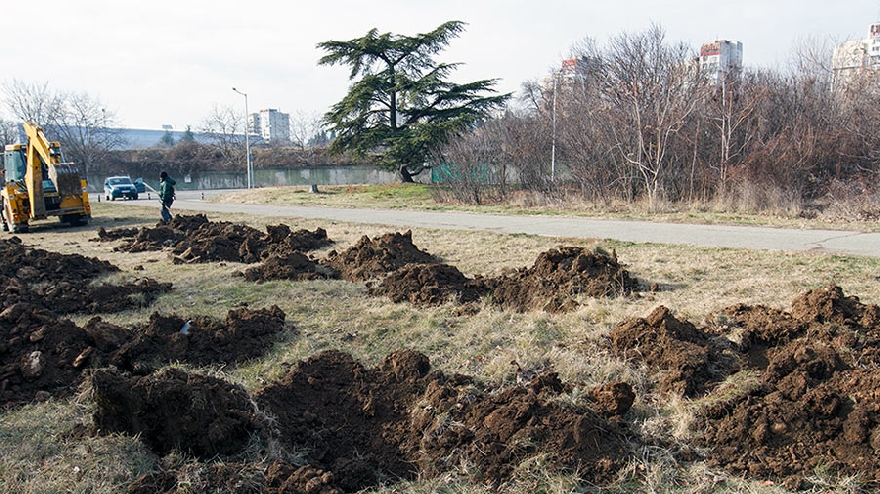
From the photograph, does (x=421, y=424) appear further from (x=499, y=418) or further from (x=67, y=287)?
(x=67, y=287)

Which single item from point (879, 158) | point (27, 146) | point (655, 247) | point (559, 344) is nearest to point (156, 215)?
point (27, 146)

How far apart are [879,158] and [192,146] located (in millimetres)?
69178

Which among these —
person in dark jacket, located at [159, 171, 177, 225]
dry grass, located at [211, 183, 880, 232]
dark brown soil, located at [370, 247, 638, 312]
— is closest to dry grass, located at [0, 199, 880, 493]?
dark brown soil, located at [370, 247, 638, 312]

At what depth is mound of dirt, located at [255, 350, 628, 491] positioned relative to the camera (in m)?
3.66

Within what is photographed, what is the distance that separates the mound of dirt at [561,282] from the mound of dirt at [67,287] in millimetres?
4726

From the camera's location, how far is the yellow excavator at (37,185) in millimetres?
17484

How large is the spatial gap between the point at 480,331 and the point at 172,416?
10.2 ft

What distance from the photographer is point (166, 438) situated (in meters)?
3.87

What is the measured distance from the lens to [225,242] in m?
12.3

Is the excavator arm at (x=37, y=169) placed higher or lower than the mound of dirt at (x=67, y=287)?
higher

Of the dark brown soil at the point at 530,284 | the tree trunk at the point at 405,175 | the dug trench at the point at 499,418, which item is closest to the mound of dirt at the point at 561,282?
the dark brown soil at the point at 530,284

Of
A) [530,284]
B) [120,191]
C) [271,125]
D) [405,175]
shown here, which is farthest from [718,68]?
[271,125]

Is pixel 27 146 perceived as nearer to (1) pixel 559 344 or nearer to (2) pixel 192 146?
(1) pixel 559 344

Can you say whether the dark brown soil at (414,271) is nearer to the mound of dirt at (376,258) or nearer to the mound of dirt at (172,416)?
the mound of dirt at (376,258)
